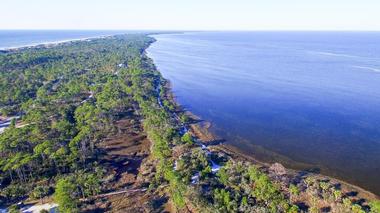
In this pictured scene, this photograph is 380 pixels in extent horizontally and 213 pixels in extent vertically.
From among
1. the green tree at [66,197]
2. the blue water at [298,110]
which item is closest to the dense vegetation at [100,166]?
the green tree at [66,197]

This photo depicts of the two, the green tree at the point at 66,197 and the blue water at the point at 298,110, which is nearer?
the green tree at the point at 66,197

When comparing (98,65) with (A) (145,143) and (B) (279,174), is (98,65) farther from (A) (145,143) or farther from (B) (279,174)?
(B) (279,174)

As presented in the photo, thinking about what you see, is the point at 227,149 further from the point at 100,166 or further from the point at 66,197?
the point at 66,197

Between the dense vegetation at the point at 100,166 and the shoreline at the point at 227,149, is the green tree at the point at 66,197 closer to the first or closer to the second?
the dense vegetation at the point at 100,166

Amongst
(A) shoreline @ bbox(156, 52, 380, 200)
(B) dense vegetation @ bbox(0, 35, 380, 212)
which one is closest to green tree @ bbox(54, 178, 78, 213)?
(B) dense vegetation @ bbox(0, 35, 380, 212)

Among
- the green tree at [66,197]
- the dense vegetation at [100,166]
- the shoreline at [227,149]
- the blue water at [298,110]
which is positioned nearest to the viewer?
the green tree at [66,197]

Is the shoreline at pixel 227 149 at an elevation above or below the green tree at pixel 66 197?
below

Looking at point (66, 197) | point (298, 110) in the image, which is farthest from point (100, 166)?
point (298, 110)

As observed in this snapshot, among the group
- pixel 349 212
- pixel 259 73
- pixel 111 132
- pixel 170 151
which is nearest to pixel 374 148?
pixel 349 212

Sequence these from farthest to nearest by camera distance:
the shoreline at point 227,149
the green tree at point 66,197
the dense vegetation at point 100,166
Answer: the shoreline at point 227,149, the dense vegetation at point 100,166, the green tree at point 66,197

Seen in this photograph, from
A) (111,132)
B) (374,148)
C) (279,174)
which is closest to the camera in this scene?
(279,174)

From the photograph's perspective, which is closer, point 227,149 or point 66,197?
point 66,197
